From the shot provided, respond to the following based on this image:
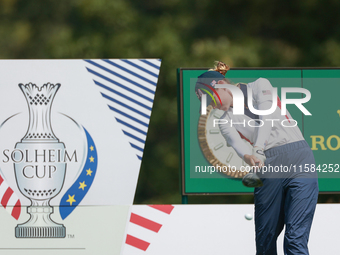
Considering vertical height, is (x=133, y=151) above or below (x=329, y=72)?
below

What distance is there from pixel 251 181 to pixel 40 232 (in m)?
2.00

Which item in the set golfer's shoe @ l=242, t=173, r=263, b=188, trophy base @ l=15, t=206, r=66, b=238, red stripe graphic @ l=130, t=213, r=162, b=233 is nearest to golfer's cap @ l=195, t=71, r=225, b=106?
golfer's shoe @ l=242, t=173, r=263, b=188

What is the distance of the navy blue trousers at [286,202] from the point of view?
438 cm

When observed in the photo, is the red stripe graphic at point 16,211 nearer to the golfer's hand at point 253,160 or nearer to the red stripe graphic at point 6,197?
the red stripe graphic at point 6,197

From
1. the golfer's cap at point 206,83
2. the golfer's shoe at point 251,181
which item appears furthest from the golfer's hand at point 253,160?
the golfer's cap at point 206,83

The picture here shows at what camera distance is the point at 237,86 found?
466 centimetres

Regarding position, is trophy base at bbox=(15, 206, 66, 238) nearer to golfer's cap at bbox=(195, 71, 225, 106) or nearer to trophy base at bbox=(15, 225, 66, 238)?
trophy base at bbox=(15, 225, 66, 238)

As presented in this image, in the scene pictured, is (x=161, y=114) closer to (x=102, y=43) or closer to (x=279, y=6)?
(x=102, y=43)

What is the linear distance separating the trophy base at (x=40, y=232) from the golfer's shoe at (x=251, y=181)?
5.67ft

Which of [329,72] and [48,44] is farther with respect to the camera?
[48,44]

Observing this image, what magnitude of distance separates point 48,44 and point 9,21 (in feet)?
5.30

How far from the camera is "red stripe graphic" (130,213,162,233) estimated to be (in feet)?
14.7

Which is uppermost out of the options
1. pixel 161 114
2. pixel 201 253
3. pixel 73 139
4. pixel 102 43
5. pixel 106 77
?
pixel 102 43

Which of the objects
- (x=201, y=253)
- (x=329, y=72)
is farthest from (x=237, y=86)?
(x=201, y=253)
